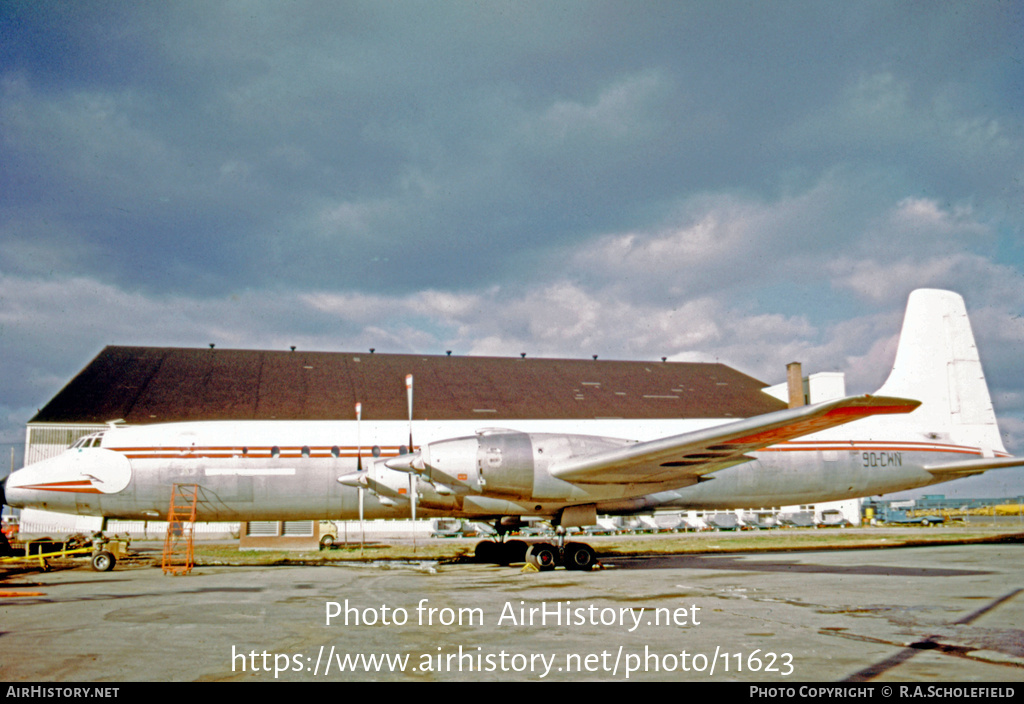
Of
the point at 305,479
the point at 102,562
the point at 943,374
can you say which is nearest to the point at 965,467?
the point at 943,374

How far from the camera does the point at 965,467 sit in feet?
70.1

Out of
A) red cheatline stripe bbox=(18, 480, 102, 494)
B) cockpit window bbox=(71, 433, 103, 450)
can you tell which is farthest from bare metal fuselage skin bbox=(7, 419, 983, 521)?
cockpit window bbox=(71, 433, 103, 450)

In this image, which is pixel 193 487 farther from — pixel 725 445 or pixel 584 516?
pixel 725 445

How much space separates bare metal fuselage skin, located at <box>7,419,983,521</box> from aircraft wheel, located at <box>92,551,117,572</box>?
1213 mm

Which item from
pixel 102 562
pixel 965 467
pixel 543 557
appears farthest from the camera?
pixel 965 467

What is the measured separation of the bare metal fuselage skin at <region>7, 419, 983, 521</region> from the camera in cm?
1853

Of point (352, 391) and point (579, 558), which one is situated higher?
point (352, 391)

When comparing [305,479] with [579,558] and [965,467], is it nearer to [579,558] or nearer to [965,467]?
[579,558]

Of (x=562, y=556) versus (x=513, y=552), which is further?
(x=513, y=552)

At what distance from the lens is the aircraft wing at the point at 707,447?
37.6ft

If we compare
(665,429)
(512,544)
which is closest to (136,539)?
(512,544)

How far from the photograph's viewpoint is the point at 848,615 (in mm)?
9367

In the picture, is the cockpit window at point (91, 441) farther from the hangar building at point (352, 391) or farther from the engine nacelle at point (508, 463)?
the hangar building at point (352, 391)

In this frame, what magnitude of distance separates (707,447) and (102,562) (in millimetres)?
16604
